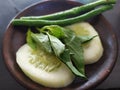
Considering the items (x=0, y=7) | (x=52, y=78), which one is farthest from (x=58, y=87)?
(x=0, y=7)

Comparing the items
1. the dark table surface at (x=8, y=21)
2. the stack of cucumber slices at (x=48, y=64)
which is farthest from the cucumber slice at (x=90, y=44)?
the dark table surface at (x=8, y=21)

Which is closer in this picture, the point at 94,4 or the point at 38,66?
the point at 38,66

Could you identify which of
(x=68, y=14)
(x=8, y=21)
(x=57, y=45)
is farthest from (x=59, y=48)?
(x=8, y=21)

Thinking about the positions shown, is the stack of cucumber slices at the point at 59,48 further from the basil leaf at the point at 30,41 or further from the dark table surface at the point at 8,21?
the dark table surface at the point at 8,21

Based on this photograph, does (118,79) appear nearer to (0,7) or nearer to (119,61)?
(119,61)

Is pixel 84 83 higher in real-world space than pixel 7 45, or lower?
lower

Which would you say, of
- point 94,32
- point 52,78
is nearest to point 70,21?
point 94,32

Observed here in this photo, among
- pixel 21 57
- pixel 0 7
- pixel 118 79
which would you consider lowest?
pixel 118 79
